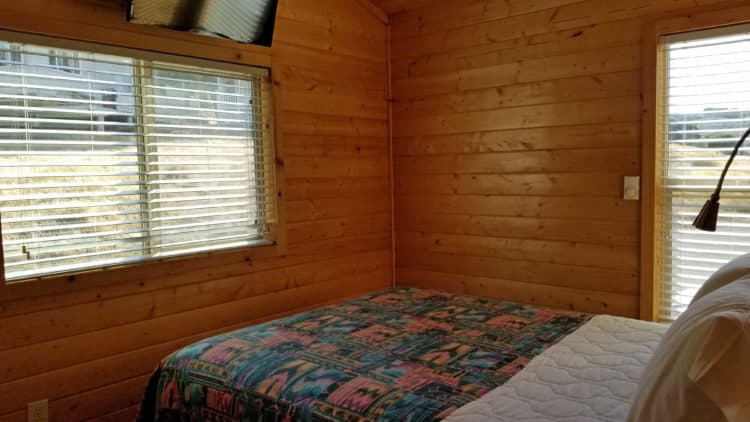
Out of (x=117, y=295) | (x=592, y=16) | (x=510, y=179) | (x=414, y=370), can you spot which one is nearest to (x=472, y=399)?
(x=414, y=370)

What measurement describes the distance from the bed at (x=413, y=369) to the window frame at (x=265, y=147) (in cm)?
64

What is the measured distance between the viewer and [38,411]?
2357 millimetres

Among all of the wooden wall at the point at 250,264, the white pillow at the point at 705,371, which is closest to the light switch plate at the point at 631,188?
the wooden wall at the point at 250,264

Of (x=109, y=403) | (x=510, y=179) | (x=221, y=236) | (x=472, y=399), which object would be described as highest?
(x=510, y=179)

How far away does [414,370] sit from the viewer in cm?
186

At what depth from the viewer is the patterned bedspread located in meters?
1.67

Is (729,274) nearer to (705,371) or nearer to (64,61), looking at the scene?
(705,371)

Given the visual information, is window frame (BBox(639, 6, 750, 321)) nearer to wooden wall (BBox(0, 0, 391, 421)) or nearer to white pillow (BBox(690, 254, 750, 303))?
white pillow (BBox(690, 254, 750, 303))

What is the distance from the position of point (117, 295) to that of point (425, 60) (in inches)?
93.6

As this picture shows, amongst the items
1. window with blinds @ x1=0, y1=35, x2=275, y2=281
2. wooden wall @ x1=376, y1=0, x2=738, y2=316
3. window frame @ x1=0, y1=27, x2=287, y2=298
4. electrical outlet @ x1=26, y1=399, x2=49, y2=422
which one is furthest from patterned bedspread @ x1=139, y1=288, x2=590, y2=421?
wooden wall @ x1=376, y1=0, x2=738, y2=316

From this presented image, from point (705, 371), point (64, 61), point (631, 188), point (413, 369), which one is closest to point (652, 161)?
point (631, 188)

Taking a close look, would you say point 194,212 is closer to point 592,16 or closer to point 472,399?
point 472,399

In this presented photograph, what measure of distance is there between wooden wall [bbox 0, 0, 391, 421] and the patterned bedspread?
1.78 ft

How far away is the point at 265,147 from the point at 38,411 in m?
1.64
